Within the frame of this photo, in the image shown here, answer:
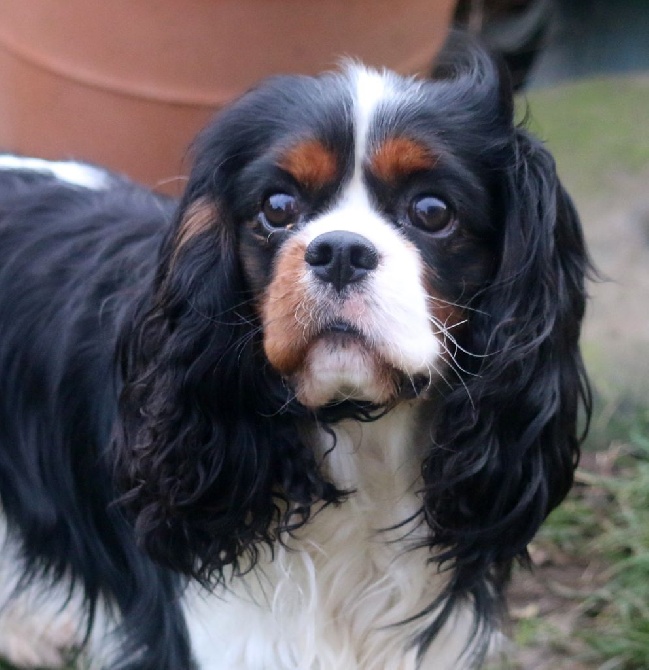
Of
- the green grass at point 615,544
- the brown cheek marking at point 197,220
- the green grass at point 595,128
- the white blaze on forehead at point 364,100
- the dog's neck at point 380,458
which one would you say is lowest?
the green grass at point 615,544

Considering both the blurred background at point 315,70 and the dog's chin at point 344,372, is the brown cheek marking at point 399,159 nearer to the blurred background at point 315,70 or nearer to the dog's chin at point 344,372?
the dog's chin at point 344,372

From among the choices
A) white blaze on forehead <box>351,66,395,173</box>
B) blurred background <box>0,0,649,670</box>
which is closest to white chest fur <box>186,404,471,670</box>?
white blaze on forehead <box>351,66,395,173</box>

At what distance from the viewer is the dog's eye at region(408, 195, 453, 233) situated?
1.74 m

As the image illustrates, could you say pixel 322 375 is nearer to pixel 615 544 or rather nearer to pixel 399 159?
pixel 399 159

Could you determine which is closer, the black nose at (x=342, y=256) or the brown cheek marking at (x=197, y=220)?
the black nose at (x=342, y=256)

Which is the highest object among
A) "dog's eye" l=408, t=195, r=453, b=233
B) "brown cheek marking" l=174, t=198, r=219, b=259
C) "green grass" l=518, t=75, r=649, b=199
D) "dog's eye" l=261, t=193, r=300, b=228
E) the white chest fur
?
"dog's eye" l=408, t=195, r=453, b=233

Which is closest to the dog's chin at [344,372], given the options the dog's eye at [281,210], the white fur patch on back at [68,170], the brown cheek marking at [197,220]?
the dog's eye at [281,210]

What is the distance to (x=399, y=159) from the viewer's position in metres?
1.71

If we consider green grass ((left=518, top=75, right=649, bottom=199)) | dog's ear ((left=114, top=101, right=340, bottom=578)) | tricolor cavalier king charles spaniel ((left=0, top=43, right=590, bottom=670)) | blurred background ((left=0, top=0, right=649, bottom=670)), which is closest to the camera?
tricolor cavalier king charles spaniel ((left=0, top=43, right=590, bottom=670))

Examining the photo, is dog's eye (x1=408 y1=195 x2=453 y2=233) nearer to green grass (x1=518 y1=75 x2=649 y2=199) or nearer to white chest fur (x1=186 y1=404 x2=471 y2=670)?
white chest fur (x1=186 y1=404 x2=471 y2=670)

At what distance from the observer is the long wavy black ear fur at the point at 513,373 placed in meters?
1.81

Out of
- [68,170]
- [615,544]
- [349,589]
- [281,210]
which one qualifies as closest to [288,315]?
[281,210]

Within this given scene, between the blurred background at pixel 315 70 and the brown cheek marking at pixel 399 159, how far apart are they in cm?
129

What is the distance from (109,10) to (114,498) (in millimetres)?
1748
